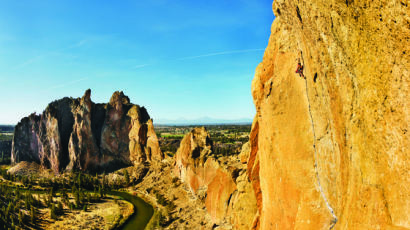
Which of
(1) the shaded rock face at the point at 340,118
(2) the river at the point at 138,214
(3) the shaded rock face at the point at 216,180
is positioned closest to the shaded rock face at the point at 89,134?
(2) the river at the point at 138,214

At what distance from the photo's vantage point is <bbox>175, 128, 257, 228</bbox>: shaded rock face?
30697 millimetres

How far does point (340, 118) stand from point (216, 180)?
3409 centimetres

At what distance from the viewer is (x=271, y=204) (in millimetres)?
18812

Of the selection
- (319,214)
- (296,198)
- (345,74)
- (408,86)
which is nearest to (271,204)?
(296,198)

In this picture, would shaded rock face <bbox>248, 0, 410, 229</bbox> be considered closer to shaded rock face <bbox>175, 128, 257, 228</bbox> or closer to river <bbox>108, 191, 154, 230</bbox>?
shaded rock face <bbox>175, 128, 257, 228</bbox>

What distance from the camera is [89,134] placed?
103 meters

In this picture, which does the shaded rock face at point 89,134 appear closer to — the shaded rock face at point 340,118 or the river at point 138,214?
the river at point 138,214

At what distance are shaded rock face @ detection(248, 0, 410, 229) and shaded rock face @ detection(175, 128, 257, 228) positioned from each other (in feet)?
40.6

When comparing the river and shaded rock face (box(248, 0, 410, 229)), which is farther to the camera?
the river

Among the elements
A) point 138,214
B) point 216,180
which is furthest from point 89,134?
point 216,180

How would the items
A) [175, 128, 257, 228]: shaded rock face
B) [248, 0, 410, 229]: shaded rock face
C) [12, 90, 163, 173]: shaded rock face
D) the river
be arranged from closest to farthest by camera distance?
[248, 0, 410, 229]: shaded rock face, [175, 128, 257, 228]: shaded rock face, the river, [12, 90, 163, 173]: shaded rock face

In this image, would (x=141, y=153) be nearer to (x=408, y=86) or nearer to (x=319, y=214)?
(x=319, y=214)

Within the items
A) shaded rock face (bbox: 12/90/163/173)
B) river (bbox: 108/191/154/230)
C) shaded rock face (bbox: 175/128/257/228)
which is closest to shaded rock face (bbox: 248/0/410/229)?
shaded rock face (bbox: 175/128/257/228)

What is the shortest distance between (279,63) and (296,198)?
32.9 ft
